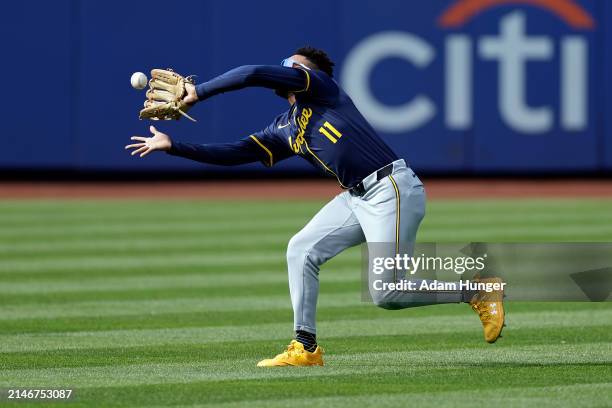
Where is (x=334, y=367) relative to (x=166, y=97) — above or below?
below

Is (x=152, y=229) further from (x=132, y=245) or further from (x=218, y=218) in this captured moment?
(x=132, y=245)

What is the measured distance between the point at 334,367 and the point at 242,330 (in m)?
2.02

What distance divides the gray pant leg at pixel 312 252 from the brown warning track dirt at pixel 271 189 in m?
15.2

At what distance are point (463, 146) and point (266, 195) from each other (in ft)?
13.4

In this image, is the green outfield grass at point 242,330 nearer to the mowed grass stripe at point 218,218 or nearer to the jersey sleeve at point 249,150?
the mowed grass stripe at point 218,218

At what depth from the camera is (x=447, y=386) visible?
260 inches

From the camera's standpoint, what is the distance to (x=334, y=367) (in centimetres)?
730

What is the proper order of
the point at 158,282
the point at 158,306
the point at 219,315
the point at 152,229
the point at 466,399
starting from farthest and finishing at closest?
the point at 152,229 < the point at 158,282 < the point at 158,306 < the point at 219,315 < the point at 466,399

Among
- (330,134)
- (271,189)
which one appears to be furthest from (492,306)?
(271,189)

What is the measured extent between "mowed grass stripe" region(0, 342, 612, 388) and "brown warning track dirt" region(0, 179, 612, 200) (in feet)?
48.0

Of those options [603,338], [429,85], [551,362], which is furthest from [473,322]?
[429,85]

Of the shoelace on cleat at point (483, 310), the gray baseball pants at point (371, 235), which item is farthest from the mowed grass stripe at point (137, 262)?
the shoelace on cleat at point (483, 310)

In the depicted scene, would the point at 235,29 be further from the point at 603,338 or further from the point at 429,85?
the point at 603,338

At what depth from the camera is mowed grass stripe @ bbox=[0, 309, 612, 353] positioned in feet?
28.0
